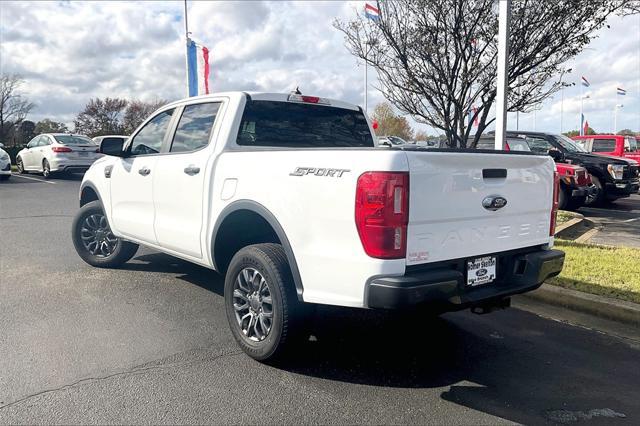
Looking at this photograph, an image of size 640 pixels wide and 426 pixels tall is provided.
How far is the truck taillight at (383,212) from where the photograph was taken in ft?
9.37

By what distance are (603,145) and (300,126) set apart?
15321 mm

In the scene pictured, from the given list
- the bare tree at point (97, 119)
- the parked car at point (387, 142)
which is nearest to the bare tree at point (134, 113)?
the bare tree at point (97, 119)

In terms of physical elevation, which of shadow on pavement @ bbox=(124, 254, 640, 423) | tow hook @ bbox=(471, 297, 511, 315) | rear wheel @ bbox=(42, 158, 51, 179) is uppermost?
rear wheel @ bbox=(42, 158, 51, 179)

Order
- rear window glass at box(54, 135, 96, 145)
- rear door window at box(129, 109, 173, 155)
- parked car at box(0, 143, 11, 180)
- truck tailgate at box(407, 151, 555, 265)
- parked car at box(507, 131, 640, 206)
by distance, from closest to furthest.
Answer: truck tailgate at box(407, 151, 555, 265)
rear door window at box(129, 109, 173, 155)
parked car at box(507, 131, 640, 206)
parked car at box(0, 143, 11, 180)
rear window glass at box(54, 135, 96, 145)

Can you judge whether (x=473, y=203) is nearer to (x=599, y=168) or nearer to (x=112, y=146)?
(x=112, y=146)

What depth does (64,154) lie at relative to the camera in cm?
1683

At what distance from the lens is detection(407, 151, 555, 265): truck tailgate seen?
2977 millimetres

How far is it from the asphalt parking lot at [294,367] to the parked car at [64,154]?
12.8 m

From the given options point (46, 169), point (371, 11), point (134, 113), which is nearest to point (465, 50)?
point (371, 11)

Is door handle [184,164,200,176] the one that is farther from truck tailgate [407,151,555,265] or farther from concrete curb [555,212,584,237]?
concrete curb [555,212,584,237]

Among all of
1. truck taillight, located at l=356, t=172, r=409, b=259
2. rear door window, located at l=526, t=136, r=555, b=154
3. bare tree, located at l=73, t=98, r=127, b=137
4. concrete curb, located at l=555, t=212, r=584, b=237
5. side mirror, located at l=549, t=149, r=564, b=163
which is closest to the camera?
truck taillight, located at l=356, t=172, r=409, b=259

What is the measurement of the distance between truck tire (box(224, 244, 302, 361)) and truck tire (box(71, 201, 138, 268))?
8.85 ft

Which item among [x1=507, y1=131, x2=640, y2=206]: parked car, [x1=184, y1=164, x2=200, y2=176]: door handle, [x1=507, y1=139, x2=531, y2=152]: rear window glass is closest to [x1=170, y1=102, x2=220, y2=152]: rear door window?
[x1=184, y1=164, x2=200, y2=176]: door handle

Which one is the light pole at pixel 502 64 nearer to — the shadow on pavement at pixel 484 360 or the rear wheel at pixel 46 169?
the shadow on pavement at pixel 484 360
